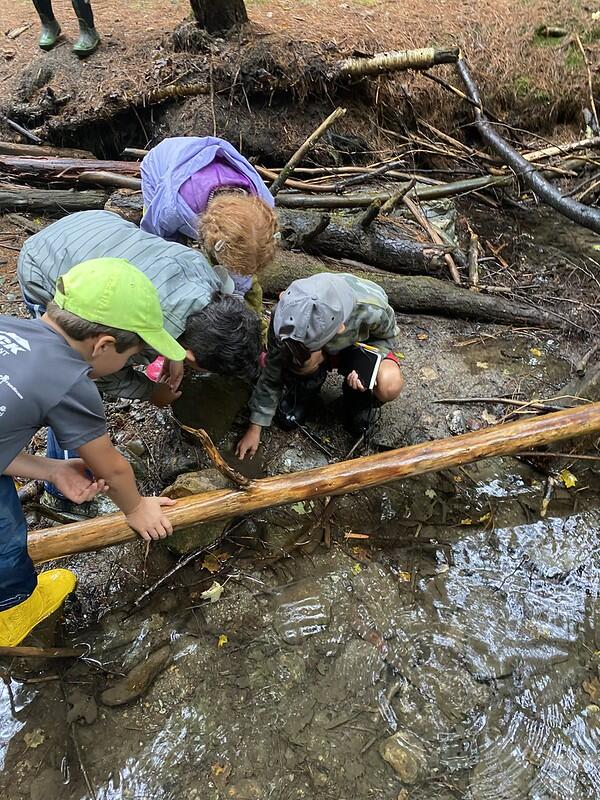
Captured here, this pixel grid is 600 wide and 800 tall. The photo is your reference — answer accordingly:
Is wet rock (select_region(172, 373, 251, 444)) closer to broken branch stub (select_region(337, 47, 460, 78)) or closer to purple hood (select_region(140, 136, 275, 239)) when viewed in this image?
purple hood (select_region(140, 136, 275, 239))

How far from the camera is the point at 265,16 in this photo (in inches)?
253

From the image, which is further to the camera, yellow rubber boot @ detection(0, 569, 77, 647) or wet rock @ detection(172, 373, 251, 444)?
wet rock @ detection(172, 373, 251, 444)

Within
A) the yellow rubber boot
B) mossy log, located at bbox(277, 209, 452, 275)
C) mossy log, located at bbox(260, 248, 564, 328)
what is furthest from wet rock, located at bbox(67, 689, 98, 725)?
mossy log, located at bbox(277, 209, 452, 275)

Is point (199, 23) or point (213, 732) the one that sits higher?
point (199, 23)

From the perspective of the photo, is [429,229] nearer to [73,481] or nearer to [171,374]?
[171,374]

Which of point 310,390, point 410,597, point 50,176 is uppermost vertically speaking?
point 50,176

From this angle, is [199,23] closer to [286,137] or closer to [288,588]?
[286,137]

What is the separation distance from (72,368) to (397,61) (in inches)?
207

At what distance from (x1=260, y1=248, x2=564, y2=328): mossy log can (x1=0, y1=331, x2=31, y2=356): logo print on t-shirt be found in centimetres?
253

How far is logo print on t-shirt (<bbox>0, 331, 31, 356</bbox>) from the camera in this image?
1.61m

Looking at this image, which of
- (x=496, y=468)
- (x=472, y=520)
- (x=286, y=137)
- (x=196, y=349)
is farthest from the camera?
(x=286, y=137)

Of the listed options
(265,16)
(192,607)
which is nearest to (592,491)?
(192,607)

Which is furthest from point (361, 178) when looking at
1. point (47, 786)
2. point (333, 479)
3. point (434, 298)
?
point (47, 786)

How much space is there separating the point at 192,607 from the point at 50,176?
175 inches
